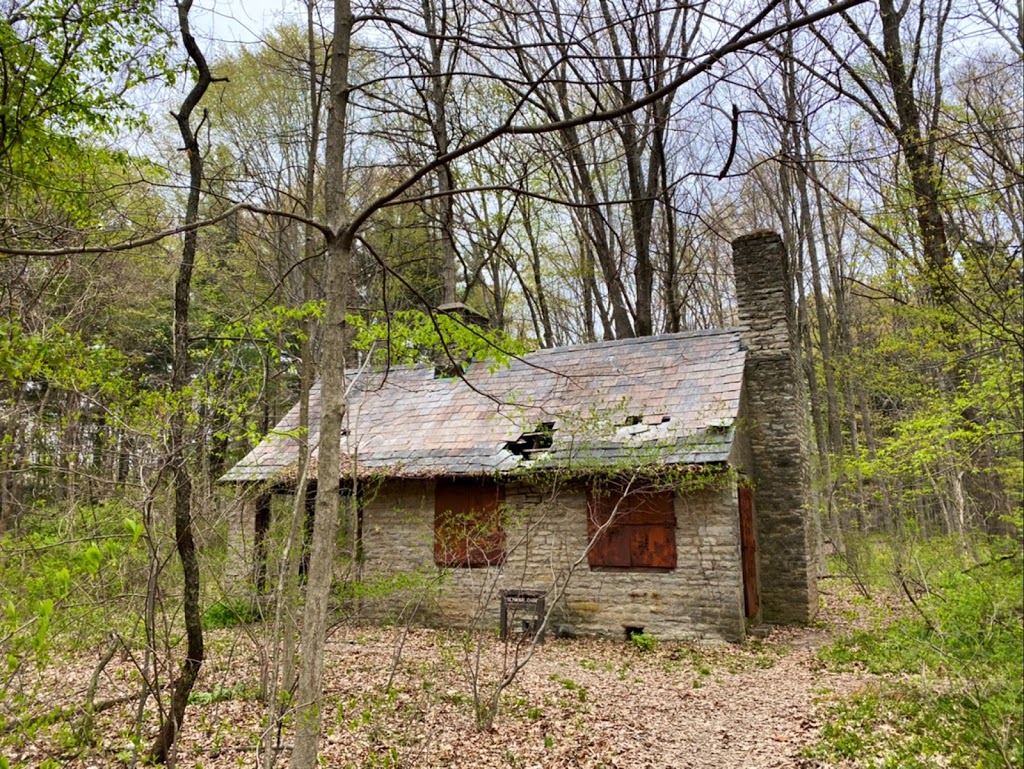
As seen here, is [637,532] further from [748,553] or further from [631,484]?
[748,553]

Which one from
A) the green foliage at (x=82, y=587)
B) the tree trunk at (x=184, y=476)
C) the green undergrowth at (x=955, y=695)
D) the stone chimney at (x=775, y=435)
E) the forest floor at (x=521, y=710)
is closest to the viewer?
the green undergrowth at (x=955, y=695)

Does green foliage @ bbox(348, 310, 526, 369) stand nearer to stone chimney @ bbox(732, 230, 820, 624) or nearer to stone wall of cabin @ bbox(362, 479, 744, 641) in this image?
stone wall of cabin @ bbox(362, 479, 744, 641)

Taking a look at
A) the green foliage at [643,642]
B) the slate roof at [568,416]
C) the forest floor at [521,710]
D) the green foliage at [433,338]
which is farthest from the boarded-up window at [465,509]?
the green foliage at [433,338]

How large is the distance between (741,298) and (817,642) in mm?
5593

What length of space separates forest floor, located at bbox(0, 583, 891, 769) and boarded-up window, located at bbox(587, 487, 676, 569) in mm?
1228

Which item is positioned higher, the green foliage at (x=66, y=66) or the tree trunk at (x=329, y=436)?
the green foliage at (x=66, y=66)

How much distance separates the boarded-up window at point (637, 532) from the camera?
32.3ft

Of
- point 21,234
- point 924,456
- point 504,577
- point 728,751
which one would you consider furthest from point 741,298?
point 21,234

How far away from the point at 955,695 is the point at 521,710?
11.9 feet

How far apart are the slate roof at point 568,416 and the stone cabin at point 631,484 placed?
4cm

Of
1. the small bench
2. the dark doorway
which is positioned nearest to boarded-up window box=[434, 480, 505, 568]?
the small bench

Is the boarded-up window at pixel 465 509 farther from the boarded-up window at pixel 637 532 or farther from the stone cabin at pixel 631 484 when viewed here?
the boarded-up window at pixel 637 532

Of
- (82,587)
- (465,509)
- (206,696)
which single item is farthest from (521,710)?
(465,509)

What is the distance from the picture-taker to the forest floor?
527 centimetres
